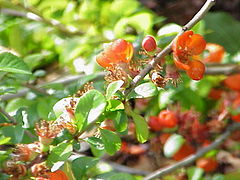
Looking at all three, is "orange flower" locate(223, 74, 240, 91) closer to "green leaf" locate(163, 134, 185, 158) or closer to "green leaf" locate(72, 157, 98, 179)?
"green leaf" locate(163, 134, 185, 158)

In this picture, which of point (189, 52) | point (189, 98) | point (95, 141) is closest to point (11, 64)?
point (95, 141)

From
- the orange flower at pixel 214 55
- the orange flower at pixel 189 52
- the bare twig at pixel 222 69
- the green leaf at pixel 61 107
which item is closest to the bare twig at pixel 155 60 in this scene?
the orange flower at pixel 189 52

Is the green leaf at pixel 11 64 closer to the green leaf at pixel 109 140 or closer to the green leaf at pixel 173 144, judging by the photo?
the green leaf at pixel 109 140

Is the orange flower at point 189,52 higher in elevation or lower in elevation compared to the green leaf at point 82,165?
higher

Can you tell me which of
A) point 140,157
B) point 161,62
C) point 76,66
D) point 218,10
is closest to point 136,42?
point 161,62

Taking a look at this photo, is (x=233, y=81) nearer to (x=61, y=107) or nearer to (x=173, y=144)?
(x=173, y=144)

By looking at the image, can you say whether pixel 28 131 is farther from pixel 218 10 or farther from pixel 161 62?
pixel 218 10
